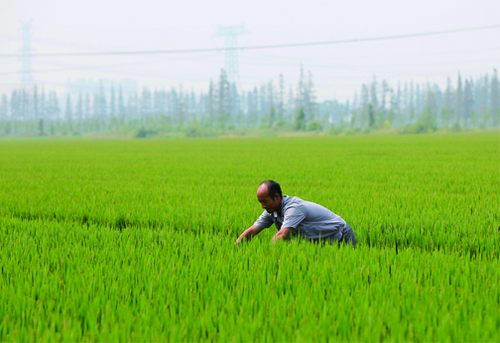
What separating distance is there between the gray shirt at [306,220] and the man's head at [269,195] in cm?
13

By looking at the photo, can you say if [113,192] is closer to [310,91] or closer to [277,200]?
[277,200]

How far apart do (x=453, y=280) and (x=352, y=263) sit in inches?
28.0

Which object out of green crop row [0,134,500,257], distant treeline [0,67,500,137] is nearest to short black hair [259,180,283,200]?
green crop row [0,134,500,257]

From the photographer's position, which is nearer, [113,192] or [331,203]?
[331,203]

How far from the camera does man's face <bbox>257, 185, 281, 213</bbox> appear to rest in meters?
3.71

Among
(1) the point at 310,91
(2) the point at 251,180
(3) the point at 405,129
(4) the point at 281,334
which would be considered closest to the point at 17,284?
(4) the point at 281,334

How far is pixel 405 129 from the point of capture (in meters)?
70.8

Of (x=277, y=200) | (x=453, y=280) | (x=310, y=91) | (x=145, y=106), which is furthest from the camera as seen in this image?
(x=145, y=106)

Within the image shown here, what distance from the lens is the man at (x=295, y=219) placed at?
3752 millimetres

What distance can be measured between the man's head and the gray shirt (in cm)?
13

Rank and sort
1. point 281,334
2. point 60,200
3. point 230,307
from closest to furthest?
1. point 281,334
2. point 230,307
3. point 60,200

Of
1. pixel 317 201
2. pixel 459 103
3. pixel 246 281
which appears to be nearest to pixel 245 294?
pixel 246 281

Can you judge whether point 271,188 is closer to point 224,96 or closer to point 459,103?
point 224,96

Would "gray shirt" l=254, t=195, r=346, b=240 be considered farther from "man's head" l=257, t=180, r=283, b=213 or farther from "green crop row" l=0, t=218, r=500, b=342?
"green crop row" l=0, t=218, r=500, b=342
